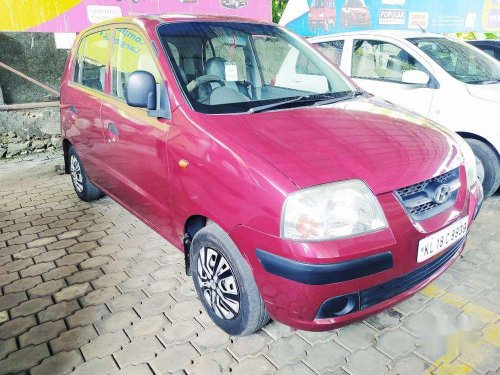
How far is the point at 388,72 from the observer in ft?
14.5

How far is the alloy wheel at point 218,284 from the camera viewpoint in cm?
207

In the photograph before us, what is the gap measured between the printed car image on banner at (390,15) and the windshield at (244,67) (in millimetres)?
4399

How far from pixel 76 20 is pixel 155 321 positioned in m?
4.74

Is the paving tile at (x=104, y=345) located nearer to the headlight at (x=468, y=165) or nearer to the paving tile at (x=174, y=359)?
the paving tile at (x=174, y=359)

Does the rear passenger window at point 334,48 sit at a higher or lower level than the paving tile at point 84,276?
higher

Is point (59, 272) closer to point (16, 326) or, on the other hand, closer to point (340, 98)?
point (16, 326)

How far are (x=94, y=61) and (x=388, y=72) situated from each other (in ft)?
10.2

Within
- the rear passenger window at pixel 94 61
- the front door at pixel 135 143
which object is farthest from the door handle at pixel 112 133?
the rear passenger window at pixel 94 61

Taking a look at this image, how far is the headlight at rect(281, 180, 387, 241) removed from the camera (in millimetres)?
1673

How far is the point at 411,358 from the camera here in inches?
79.8

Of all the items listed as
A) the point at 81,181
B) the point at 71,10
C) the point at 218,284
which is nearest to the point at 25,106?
the point at 71,10

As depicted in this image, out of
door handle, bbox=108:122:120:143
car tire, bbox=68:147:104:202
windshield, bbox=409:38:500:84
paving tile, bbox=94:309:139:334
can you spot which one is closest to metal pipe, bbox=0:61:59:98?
car tire, bbox=68:147:104:202

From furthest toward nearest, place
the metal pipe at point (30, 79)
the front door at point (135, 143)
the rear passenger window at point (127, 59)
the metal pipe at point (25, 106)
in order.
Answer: the metal pipe at point (25, 106)
the metal pipe at point (30, 79)
the rear passenger window at point (127, 59)
the front door at point (135, 143)

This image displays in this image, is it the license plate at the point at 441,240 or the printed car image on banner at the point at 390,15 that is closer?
the license plate at the point at 441,240
